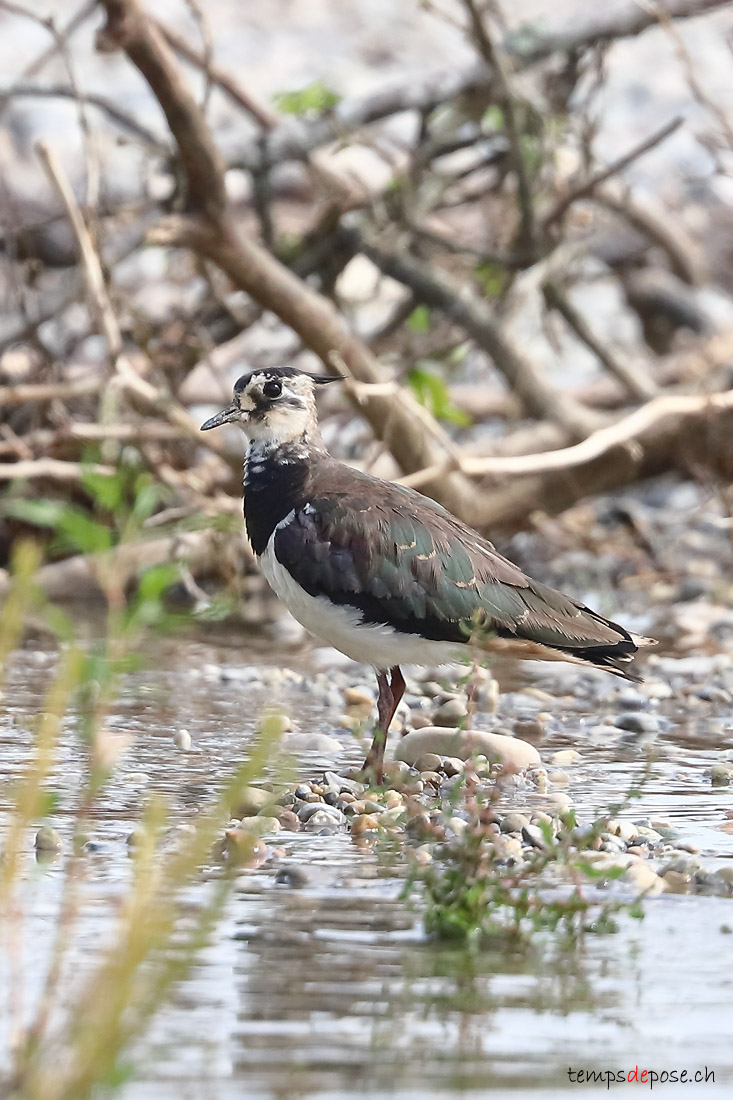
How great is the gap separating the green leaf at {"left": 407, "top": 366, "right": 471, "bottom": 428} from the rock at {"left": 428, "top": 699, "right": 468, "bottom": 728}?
263 cm

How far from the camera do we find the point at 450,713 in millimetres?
6285

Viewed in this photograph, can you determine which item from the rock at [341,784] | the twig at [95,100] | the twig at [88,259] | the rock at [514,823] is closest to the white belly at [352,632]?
the rock at [341,784]

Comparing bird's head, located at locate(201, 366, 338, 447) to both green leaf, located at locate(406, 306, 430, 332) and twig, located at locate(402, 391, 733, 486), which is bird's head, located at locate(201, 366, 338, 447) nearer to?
twig, located at locate(402, 391, 733, 486)

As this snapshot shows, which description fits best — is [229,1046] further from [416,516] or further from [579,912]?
[416,516]

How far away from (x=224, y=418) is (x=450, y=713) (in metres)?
1.35

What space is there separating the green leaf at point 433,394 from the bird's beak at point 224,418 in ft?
8.95

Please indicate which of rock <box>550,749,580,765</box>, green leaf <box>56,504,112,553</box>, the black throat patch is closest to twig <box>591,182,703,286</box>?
the black throat patch

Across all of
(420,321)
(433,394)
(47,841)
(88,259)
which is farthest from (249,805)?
(420,321)

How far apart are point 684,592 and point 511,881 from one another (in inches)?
220

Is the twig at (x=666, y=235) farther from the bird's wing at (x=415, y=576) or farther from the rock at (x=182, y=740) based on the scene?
the rock at (x=182, y=740)

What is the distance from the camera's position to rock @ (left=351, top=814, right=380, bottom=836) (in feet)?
15.3

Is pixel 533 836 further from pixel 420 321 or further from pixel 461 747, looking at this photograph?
pixel 420 321

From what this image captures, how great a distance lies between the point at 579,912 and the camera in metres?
3.82

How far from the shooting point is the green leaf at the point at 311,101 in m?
8.73
